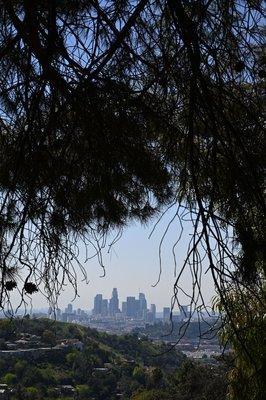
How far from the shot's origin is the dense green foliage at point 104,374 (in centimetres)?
1445

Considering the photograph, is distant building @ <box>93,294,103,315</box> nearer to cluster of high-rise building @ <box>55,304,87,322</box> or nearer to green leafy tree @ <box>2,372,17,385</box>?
cluster of high-rise building @ <box>55,304,87,322</box>

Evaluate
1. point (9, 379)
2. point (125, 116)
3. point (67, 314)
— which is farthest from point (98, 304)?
point (125, 116)

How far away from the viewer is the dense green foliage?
47.4 ft

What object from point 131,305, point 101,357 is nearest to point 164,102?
point 131,305

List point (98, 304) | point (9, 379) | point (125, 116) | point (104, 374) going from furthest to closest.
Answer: point (98, 304), point (104, 374), point (9, 379), point (125, 116)

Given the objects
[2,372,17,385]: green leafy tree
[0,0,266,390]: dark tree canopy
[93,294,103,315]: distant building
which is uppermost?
[93,294,103,315]: distant building

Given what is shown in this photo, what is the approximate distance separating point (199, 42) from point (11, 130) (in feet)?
2.24

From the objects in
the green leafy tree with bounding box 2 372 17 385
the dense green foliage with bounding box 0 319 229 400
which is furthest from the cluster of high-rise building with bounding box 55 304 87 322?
the green leafy tree with bounding box 2 372 17 385

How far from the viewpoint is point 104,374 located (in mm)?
27797

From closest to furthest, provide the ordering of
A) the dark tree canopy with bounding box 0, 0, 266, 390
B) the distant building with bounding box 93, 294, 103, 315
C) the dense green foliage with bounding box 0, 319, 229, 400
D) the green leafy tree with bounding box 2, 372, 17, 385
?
1. the dark tree canopy with bounding box 0, 0, 266, 390
2. the dense green foliage with bounding box 0, 319, 229, 400
3. the green leafy tree with bounding box 2, 372, 17, 385
4. the distant building with bounding box 93, 294, 103, 315

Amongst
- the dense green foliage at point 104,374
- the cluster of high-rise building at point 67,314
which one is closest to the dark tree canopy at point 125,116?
the cluster of high-rise building at point 67,314

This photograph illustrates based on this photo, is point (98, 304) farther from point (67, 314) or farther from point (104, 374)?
point (67, 314)

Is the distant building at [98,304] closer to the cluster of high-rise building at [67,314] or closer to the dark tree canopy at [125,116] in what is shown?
the cluster of high-rise building at [67,314]

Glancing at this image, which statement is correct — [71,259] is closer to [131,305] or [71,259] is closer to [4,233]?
[4,233]
